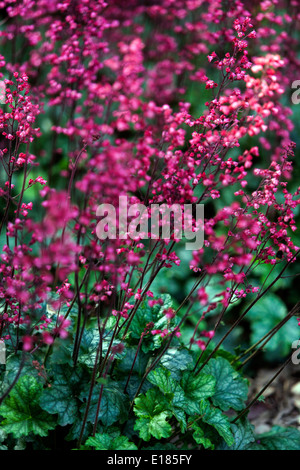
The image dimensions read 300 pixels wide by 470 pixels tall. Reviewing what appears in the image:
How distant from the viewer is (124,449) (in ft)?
6.03

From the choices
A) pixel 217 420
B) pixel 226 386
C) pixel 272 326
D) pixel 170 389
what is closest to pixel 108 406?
pixel 170 389

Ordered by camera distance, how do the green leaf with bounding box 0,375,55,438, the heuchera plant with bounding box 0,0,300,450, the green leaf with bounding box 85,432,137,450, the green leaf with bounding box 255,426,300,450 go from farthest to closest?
the green leaf with bounding box 255,426,300,450 → the green leaf with bounding box 0,375,55,438 → the green leaf with bounding box 85,432,137,450 → the heuchera plant with bounding box 0,0,300,450

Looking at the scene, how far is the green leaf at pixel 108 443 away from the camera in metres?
1.84

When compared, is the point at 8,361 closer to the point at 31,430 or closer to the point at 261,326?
the point at 31,430

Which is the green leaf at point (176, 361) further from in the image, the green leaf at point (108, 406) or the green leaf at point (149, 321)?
the green leaf at point (108, 406)

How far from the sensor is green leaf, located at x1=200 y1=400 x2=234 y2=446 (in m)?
2.05

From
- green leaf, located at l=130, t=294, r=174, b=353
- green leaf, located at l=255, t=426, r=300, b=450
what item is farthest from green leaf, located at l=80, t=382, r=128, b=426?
green leaf, located at l=255, t=426, r=300, b=450

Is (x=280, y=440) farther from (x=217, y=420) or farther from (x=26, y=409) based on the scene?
(x=26, y=409)

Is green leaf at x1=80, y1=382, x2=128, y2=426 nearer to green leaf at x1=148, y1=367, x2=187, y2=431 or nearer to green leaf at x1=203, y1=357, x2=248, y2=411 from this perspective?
green leaf at x1=148, y1=367, x2=187, y2=431

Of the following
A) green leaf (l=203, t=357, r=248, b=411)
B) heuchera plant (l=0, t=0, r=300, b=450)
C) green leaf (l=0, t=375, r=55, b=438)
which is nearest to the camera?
heuchera plant (l=0, t=0, r=300, b=450)

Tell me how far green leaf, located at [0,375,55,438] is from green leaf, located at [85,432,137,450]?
244mm

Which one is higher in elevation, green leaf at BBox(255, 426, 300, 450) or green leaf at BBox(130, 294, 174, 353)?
green leaf at BBox(130, 294, 174, 353)

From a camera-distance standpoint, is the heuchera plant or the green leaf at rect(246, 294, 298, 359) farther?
the green leaf at rect(246, 294, 298, 359)

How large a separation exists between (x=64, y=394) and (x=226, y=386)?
0.88 m
